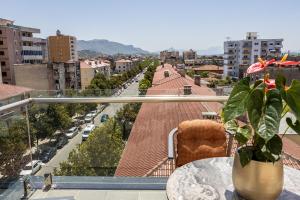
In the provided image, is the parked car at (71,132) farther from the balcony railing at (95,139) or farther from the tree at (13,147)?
the tree at (13,147)

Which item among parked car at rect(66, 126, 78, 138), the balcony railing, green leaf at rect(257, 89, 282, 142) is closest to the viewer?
green leaf at rect(257, 89, 282, 142)

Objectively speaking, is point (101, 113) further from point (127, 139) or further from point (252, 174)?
point (252, 174)

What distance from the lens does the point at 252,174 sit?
1206 mm

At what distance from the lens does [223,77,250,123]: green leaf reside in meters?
1.12

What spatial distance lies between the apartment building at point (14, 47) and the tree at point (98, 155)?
117ft

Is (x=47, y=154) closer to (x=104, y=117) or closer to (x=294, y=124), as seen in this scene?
(x=104, y=117)

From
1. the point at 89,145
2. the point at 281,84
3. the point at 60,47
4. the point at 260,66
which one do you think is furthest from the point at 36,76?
the point at 60,47

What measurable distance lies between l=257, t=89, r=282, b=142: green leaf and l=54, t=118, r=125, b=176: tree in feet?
6.96

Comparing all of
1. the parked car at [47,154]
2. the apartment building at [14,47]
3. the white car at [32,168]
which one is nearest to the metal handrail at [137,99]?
the parked car at [47,154]

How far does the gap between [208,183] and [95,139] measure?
2003mm

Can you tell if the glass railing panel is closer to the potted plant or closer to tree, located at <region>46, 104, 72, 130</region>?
tree, located at <region>46, 104, 72, 130</region>

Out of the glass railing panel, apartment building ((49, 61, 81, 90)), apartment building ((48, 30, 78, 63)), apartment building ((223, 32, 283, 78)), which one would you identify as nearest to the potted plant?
the glass railing panel

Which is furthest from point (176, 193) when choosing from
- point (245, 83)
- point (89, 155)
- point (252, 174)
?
point (89, 155)

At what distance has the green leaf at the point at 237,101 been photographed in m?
1.12
